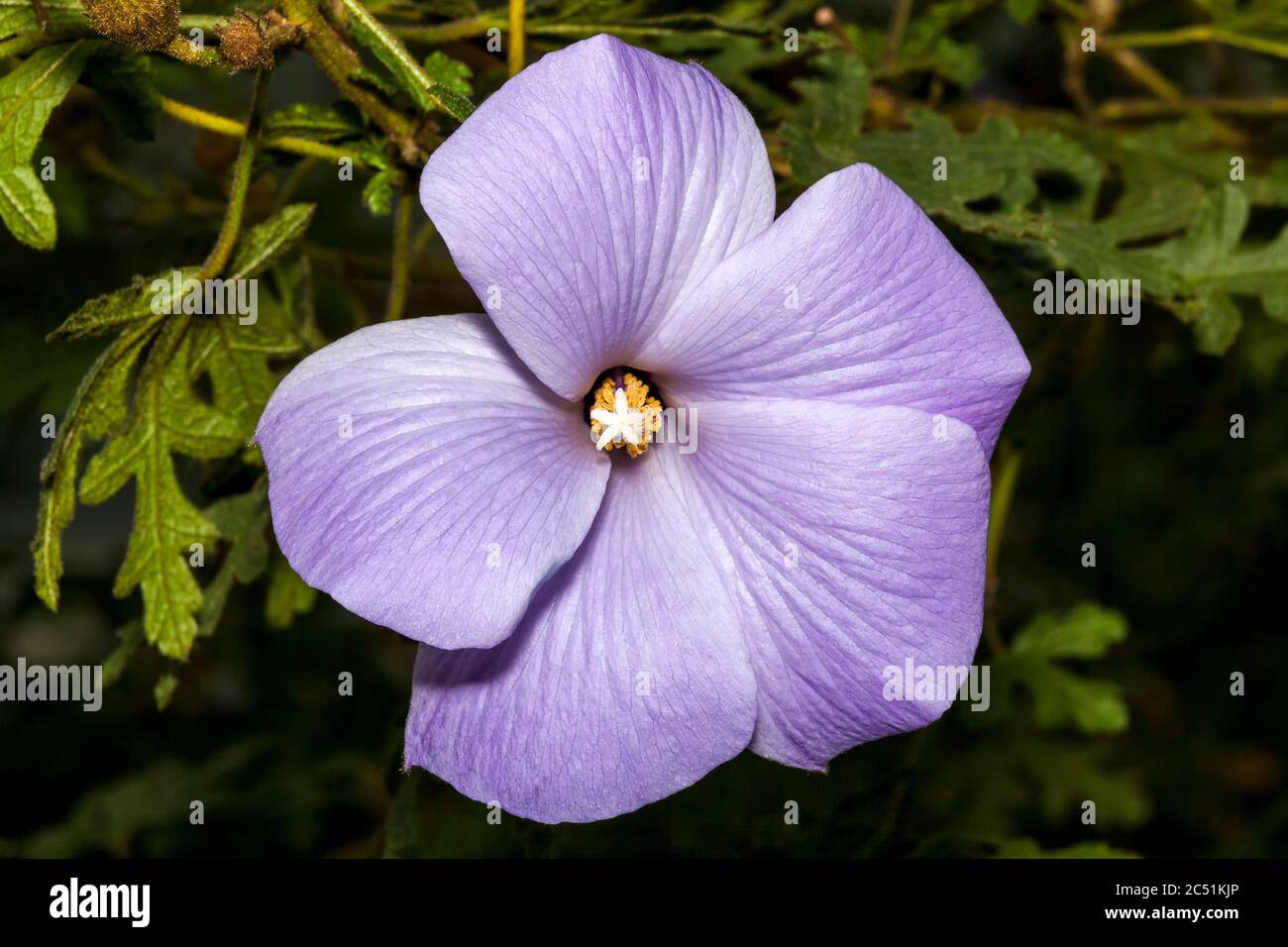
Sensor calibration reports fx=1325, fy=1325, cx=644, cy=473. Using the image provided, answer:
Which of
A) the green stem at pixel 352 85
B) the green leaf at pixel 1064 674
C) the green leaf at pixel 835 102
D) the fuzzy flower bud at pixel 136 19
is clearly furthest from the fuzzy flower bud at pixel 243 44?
the green leaf at pixel 1064 674

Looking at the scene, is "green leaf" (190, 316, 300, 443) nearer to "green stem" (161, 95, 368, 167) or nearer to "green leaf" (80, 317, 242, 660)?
"green leaf" (80, 317, 242, 660)

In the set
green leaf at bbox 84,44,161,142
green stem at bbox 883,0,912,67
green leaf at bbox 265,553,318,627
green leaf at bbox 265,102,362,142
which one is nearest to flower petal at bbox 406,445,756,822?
green leaf at bbox 265,553,318,627

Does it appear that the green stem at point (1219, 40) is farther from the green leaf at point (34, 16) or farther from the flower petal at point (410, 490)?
the green leaf at point (34, 16)

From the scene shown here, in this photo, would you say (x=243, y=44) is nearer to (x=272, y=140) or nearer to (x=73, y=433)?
(x=272, y=140)

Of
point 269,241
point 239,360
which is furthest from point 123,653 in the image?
point 269,241

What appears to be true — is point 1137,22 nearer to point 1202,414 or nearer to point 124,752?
point 1202,414

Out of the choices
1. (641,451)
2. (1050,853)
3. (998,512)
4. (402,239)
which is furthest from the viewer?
(998,512)

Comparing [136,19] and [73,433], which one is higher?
[136,19]
